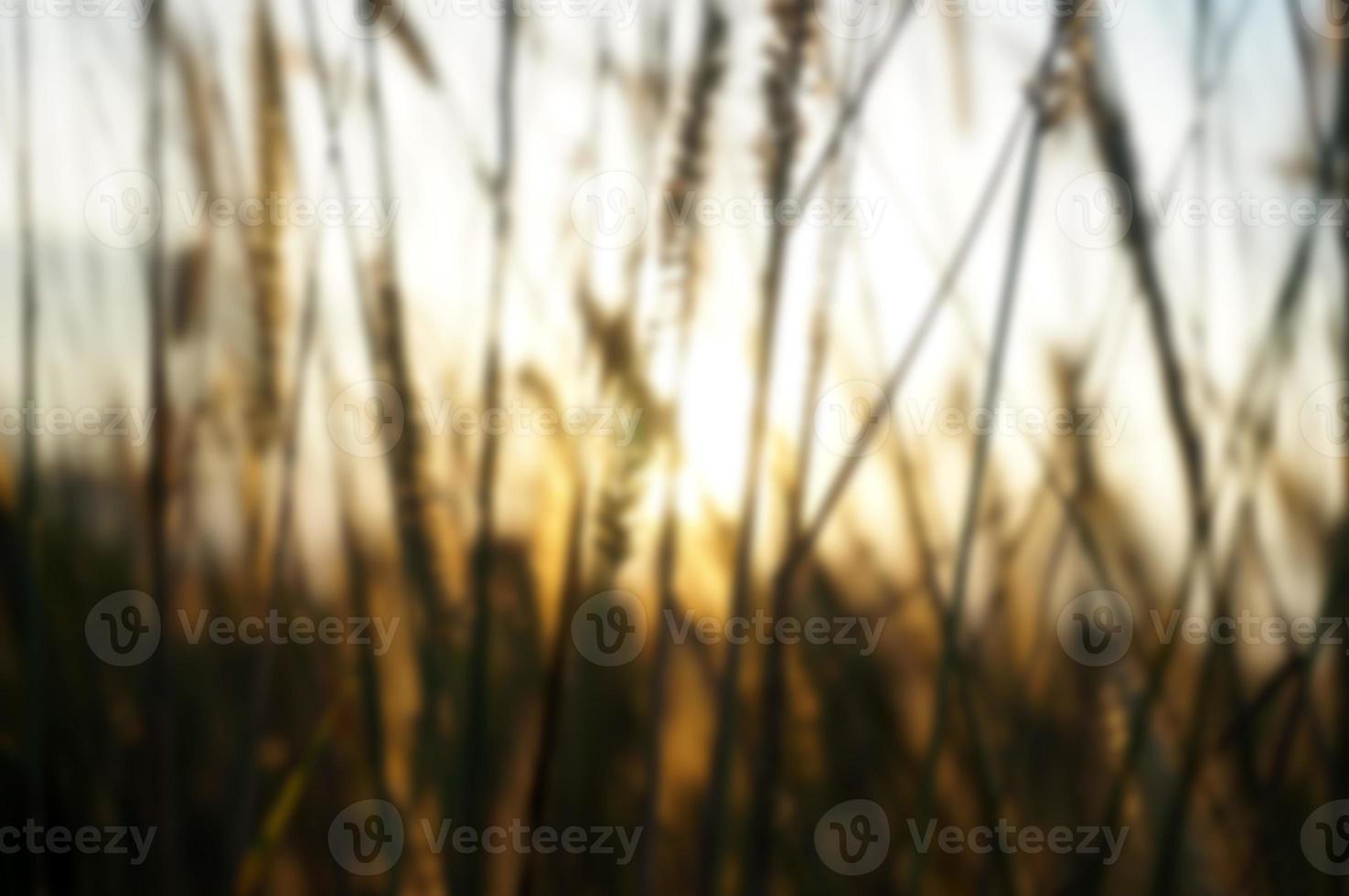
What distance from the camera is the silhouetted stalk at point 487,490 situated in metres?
0.68

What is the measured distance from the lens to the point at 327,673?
77 cm

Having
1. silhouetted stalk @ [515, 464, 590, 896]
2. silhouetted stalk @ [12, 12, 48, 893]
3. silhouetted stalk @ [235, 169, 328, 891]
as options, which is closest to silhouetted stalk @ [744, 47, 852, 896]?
silhouetted stalk @ [515, 464, 590, 896]

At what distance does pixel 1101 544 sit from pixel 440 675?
19.1 inches

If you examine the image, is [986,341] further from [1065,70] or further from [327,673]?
[327,673]

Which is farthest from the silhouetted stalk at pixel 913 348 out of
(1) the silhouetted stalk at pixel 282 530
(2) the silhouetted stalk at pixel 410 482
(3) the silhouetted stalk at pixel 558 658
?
(1) the silhouetted stalk at pixel 282 530

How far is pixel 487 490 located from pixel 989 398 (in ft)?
1.12

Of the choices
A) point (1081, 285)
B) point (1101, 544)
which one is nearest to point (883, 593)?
point (1101, 544)

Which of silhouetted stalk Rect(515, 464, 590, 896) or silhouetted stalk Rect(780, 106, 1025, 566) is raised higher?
silhouetted stalk Rect(780, 106, 1025, 566)

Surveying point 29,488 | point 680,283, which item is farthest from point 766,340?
point 29,488

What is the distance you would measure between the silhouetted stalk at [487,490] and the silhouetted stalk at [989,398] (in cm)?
31

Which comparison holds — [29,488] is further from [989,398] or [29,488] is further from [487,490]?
[989,398]

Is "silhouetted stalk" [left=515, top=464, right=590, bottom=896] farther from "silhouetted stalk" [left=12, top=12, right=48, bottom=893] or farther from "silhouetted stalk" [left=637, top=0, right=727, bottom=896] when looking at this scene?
"silhouetted stalk" [left=12, top=12, right=48, bottom=893]

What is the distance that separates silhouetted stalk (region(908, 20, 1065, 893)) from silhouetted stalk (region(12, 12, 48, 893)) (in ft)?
2.16

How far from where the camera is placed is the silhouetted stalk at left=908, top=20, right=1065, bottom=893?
0.67m
